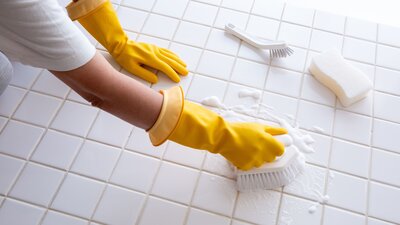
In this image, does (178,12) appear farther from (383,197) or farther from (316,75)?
(383,197)

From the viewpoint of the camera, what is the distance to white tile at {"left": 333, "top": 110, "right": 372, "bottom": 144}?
824 mm

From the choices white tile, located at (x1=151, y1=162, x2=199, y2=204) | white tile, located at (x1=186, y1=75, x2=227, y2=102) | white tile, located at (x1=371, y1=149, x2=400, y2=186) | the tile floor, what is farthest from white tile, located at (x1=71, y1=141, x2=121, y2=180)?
white tile, located at (x1=371, y1=149, x2=400, y2=186)

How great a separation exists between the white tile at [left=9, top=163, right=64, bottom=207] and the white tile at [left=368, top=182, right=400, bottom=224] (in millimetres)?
635

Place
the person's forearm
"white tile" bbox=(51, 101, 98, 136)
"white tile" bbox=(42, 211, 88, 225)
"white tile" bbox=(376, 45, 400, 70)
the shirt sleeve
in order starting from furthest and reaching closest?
"white tile" bbox=(376, 45, 400, 70), "white tile" bbox=(51, 101, 98, 136), "white tile" bbox=(42, 211, 88, 225), the person's forearm, the shirt sleeve

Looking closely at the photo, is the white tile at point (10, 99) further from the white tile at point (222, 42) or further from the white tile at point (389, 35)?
the white tile at point (389, 35)

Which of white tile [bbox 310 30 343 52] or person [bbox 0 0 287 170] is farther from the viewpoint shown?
white tile [bbox 310 30 343 52]

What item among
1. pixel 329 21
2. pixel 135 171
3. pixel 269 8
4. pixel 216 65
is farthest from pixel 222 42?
pixel 135 171

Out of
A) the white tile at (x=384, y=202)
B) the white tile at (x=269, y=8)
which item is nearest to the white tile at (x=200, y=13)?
the white tile at (x=269, y=8)

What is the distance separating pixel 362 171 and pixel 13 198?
717mm

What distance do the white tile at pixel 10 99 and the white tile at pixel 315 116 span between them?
0.65 m

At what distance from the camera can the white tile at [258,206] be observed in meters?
0.73

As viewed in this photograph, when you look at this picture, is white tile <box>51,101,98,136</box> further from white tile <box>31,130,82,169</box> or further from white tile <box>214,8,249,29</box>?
white tile <box>214,8,249,29</box>

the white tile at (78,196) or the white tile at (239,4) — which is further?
the white tile at (239,4)

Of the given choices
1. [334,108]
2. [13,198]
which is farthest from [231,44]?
[13,198]
